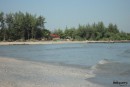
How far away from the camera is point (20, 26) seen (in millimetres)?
115562

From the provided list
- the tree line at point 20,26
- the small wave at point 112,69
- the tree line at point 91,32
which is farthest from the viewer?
the tree line at point 91,32

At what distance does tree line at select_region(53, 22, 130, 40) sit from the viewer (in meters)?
159

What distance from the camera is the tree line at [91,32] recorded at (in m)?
159

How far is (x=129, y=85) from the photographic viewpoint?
1377 cm

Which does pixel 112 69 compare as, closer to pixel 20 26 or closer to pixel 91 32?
pixel 20 26

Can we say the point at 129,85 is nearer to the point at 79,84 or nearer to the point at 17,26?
the point at 79,84

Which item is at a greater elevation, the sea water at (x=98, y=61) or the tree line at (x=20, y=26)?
the tree line at (x=20, y=26)

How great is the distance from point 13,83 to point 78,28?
487 ft

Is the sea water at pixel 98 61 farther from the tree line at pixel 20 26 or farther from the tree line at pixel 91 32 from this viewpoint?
the tree line at pixel 91 32

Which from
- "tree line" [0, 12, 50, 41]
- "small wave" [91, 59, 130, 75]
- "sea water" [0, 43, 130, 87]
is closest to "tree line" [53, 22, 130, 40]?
"tree line" [0, 12, 50, 41]

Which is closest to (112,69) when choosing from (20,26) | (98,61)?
(98,61)

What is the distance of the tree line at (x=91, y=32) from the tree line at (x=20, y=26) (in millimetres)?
40103

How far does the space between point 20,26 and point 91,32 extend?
55739mm

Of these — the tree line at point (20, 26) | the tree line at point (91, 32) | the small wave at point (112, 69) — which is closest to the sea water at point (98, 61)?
the small wave at point (112, 69)
